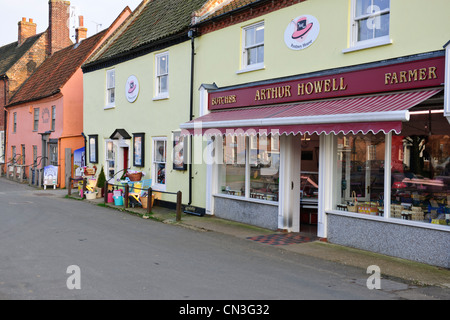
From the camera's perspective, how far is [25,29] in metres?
36.7

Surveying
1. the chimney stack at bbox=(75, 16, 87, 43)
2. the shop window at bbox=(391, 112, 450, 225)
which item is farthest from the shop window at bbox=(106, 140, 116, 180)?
the shop window at bbox=(391, 112, 450, 225)

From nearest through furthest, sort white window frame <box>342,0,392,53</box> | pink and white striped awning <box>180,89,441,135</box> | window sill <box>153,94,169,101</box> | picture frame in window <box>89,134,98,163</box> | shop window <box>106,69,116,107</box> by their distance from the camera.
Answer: pink and white striped awning <box>180,89,441,135</box> → white window frame <box>342,0,392,53</box> → window sill <box>153,94,169,101</box> → shop window <box>106,69,116,107</box> → picture frame in window <box>89,134,98,163</box>

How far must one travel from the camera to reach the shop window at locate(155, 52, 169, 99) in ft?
53.2

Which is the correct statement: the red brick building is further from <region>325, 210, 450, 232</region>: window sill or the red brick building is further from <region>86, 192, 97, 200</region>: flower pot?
<region>325, 210, 450, 232</region>: window sill

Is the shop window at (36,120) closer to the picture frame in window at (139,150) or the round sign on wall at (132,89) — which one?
the round sign on wall at (132,89)

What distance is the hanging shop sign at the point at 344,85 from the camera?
26.9ft

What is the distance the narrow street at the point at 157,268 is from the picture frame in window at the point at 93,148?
853 cm

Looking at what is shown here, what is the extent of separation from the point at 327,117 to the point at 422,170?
2.15 m

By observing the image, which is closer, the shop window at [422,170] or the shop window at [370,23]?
the shop window at [422,170]

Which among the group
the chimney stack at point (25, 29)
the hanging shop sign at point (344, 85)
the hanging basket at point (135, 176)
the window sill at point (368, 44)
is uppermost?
the chimney stack at point (25, 29)

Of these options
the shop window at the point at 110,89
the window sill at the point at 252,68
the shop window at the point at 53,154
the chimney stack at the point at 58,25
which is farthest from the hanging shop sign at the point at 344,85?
the chimney stack at the point at 58,25

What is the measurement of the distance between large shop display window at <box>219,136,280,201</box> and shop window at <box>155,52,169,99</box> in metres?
3.79

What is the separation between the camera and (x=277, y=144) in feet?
39.2

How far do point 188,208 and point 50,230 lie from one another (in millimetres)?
4493
